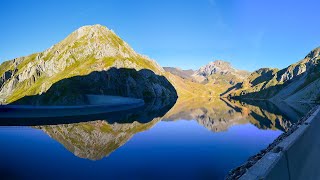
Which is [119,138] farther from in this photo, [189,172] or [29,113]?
[29,113]

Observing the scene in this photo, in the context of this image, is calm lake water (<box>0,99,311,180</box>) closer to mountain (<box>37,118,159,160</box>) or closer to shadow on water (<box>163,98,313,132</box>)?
mountain (<box>37,118,159,160</box>)

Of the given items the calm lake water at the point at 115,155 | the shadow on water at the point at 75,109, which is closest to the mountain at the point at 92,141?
the calm lake water at the point at 115,155

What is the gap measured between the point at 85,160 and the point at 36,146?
9.64m

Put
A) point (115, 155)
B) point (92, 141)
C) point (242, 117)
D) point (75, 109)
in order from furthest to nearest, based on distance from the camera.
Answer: point (242, 117) → point (75, 109) → point (92, 141) → point (115, 155)

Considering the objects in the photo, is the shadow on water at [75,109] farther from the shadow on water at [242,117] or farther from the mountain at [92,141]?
the mountain at [92,141]

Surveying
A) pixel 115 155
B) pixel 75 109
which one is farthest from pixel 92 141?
pixel 75 109

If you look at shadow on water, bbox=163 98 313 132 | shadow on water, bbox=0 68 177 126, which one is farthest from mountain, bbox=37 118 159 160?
shadow on water, bbox=163 98 313 132

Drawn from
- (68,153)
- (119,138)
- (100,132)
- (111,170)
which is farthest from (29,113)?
(111,170)

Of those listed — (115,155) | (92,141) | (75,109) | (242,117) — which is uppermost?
(75,109)

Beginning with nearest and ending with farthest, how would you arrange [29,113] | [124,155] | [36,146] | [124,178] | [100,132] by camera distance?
[124,178], [124,155], [36,146], [100,132], [29,113]

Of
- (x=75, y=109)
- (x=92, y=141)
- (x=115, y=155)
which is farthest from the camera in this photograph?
(x=75, y=109)

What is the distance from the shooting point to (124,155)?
25719 millimetres

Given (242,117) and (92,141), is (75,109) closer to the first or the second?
(92,141)

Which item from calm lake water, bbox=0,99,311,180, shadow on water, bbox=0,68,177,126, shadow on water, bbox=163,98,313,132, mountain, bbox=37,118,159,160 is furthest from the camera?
shadow on water, bbox=0,68,177,126
